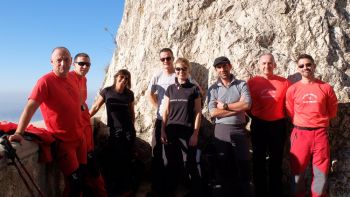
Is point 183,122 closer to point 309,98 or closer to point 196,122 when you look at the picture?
point 196,122

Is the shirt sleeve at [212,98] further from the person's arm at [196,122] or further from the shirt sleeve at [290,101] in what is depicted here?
the shirt sleeve at [290,101]

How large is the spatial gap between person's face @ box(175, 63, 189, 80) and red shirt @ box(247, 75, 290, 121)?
126 cm

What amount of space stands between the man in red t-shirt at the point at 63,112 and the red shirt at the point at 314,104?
3.58 m

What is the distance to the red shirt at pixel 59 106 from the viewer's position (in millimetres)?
4953

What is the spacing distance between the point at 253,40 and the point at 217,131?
2548 millimetres

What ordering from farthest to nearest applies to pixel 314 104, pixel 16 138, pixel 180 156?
1. pixel 180 156
2. pixel 314 104
3. pixel 16 138

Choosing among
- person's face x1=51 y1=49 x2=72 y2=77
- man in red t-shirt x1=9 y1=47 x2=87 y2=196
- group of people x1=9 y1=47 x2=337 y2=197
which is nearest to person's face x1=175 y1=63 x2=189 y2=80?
group of people x1=9 y1=47 x2=337 y2=197

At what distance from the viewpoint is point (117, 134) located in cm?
666

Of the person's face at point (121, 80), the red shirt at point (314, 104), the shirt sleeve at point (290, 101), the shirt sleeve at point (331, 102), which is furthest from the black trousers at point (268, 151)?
the person's face at point (121, 80)

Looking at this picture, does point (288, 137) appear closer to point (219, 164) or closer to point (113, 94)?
point (219, 164)

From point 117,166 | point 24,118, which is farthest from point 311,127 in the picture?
point 24,118

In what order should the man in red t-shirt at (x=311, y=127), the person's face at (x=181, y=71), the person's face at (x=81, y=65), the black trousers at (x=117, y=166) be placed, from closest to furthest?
the man in red t-shirt at (x=311, y=127)
the person's face at (x=181, y=71)
the person's face at (x=81, y=65)
the black trousers at (x=117, y=166)

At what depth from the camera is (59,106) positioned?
16.7 feet

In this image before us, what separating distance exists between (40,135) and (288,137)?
15.3 feet
